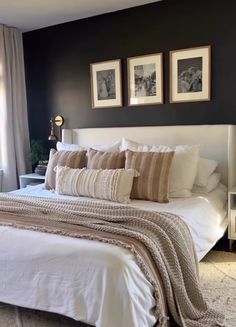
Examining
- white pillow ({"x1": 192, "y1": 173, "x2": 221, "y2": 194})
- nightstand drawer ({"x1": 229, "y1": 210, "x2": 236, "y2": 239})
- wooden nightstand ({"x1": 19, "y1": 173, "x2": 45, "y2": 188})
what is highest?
white pillow ({"x1": 192, "y1": 173, "x2": 221, "y2": 194})

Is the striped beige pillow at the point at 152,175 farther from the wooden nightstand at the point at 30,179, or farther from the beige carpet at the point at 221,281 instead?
the wooden nightstand at the point at 30,179

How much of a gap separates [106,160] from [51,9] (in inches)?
72.3

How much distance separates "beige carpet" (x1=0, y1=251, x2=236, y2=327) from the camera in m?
2.16

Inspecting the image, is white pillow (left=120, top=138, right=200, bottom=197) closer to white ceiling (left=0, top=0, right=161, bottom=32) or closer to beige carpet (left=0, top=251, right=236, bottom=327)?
beige carpet (left=0, top=251, right=236, bottom=327)

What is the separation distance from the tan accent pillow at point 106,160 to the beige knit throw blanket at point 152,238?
78 cm

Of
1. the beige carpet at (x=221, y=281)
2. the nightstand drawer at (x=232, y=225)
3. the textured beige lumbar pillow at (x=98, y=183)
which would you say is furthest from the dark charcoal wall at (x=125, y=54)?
the beige carpet at (x=221, y=281)

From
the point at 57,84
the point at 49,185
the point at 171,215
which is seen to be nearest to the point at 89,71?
the point at 57,84

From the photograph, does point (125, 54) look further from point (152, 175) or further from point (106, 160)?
point (152, 175)

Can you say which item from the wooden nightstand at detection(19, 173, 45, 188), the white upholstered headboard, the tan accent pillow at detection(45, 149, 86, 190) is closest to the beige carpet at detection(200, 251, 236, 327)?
the white upholstered headboard

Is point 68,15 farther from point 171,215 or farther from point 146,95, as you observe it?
point 171,215

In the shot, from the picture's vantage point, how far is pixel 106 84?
13.6ft

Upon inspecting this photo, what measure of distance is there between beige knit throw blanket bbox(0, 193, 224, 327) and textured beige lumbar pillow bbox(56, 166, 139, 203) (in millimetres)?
490

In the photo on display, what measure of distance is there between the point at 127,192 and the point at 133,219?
0.81 meters

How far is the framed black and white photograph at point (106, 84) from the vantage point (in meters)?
4.07
